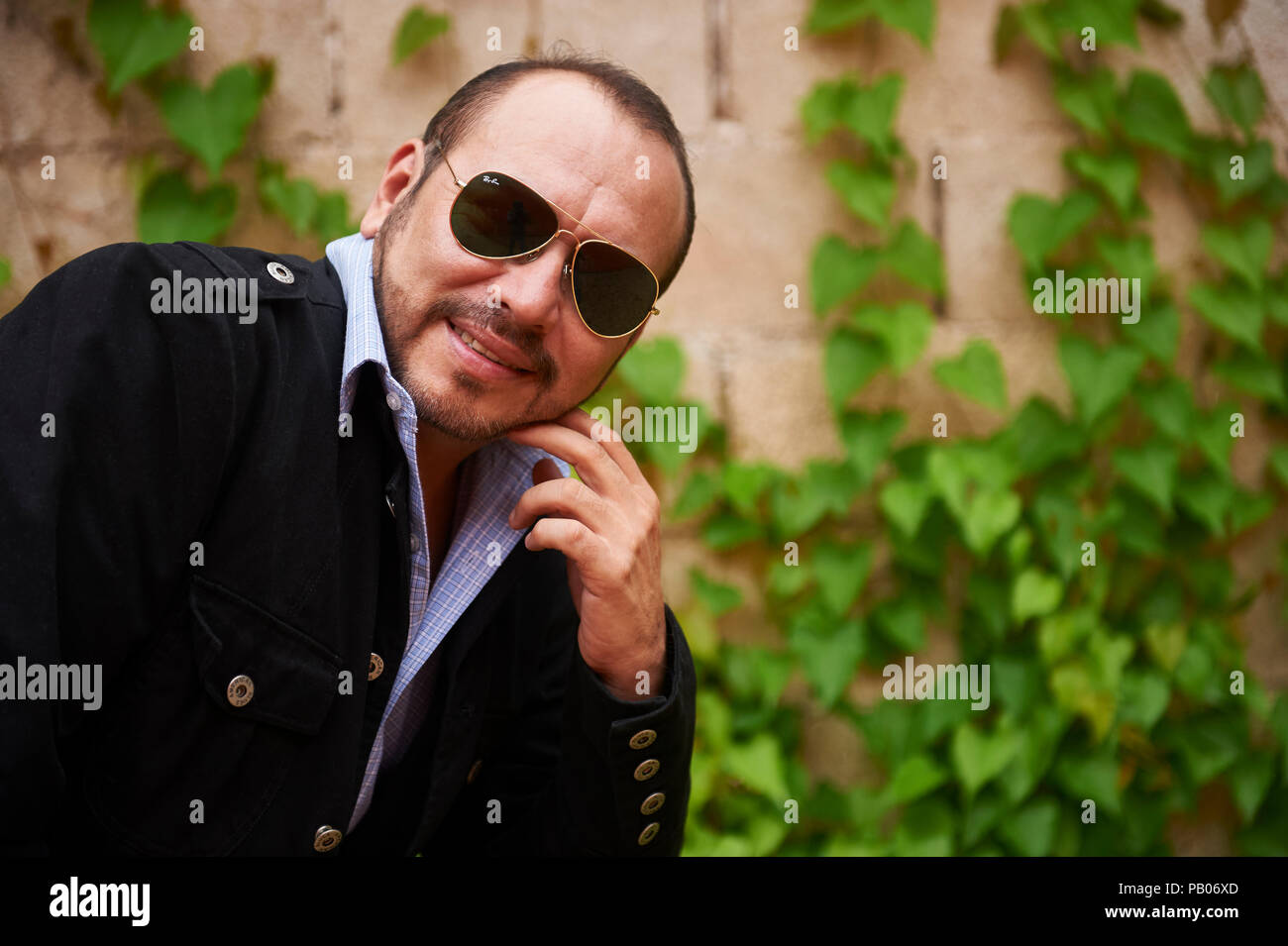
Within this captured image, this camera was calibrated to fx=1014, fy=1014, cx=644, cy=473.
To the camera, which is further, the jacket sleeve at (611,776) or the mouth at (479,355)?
the jacket sleeve at (611,776)

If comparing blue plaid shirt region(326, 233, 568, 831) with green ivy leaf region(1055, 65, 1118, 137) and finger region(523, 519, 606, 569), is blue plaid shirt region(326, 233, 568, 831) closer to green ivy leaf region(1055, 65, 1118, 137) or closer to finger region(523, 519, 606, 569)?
finger region(523, 519, 606, 569)

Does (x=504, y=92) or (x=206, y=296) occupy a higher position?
(x=504, y=92)

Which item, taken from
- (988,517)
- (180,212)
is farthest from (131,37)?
(988,517)

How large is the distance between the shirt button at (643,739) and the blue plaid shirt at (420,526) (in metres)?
0.30

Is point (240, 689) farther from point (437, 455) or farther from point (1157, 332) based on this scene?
point (1157, 332)

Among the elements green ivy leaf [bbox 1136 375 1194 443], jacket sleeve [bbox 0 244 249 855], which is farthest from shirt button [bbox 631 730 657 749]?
green ivy leaf [bbox 1136 375 1194 443]

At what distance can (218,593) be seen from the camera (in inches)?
45.1

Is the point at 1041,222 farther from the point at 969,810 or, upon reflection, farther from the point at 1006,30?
the point at 969,810

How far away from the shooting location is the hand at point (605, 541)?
1354 millimetres

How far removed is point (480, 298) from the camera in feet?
4.30

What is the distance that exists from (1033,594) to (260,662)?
5.94 feet

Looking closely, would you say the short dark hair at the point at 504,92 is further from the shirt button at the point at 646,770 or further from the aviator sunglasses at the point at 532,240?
the shirt button at the point at 646,770

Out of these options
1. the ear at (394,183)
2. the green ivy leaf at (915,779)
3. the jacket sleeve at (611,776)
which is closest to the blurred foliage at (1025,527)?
the green ivy leaf at (915,779)

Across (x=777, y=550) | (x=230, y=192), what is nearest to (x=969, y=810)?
(x=777, y=550)
